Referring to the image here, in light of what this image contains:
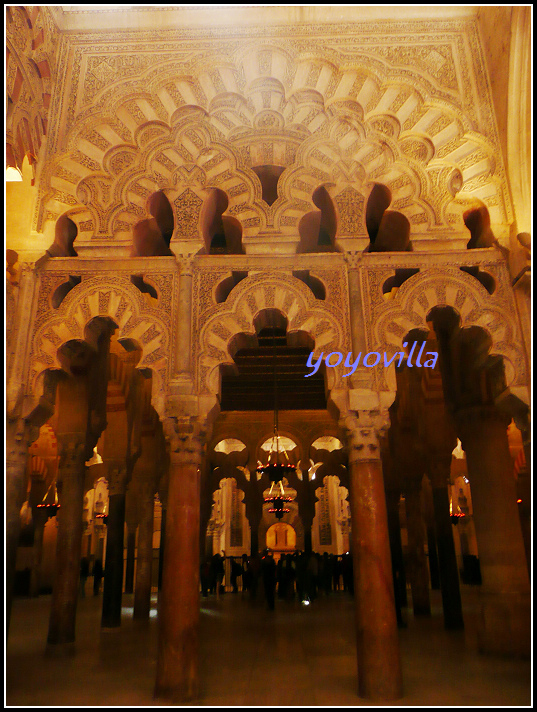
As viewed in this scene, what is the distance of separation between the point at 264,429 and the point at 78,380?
18.6 feet

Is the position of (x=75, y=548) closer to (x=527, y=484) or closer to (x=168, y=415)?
(x=168, y=415)

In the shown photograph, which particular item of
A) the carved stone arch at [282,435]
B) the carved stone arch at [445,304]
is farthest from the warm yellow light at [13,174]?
the carved stone arch at [282,435]

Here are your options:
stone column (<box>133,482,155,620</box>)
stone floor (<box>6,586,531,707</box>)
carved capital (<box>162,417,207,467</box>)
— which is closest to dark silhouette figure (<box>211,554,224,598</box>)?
stone column (<box>133,482,155,620</box>)

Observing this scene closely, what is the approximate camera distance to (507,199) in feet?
18.6

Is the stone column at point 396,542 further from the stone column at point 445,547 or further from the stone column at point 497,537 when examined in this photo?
the stone column at point 497,537

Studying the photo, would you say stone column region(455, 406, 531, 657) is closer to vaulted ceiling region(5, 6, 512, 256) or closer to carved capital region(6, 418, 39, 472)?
vaulted ceiling region(5, 6, 512, 256)

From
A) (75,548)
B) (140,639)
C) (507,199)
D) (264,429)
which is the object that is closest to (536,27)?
(507,199)

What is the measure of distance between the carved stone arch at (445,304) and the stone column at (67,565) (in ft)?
14.5

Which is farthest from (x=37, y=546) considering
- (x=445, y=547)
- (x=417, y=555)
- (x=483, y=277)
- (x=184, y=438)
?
(x=483, y=277)

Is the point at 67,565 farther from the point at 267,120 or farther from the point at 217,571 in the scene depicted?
the point at 217,571

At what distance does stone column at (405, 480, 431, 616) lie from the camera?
9.62 m

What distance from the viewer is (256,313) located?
5484 millimetres

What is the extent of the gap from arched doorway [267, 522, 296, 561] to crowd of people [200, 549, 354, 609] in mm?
10377

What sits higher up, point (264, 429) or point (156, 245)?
point (156, 245)
